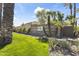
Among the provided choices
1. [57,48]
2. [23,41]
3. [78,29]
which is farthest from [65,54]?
[23,41]

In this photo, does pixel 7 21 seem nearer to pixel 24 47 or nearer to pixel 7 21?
pixel 7 21

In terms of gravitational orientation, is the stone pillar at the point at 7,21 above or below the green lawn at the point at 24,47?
above

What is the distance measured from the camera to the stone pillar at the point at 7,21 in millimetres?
2271

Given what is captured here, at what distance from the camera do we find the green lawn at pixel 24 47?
2.23m

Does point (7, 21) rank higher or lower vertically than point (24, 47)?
higher

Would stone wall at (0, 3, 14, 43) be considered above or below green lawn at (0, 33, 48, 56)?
above

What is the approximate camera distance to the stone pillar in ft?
7.45

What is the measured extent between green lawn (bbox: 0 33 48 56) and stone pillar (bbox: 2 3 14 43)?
0.07 metres

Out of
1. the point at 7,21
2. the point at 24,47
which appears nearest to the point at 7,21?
the point at 7,21

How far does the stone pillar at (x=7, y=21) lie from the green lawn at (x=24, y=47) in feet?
0.22

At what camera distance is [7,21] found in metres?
2.28

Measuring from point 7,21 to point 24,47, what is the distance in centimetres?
34

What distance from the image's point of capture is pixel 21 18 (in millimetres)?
2264

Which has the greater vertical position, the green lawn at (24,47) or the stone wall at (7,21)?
the stone wall at (7,21)
